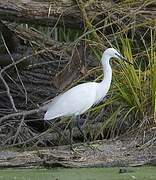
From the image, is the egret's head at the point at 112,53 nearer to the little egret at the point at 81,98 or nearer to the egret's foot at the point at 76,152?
the little egret at the point at 81,98

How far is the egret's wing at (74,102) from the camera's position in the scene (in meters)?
4.56

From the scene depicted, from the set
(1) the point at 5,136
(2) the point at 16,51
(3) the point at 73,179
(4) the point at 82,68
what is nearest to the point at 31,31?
(2) the point at 16,51

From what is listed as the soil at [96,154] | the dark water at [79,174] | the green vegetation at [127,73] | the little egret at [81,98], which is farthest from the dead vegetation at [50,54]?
the dark water at [79,174]

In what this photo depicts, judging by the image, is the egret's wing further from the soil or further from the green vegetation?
the green vegetation

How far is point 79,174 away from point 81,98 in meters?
0.91

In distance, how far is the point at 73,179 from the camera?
361 centimetres

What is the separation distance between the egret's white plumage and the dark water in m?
0.64

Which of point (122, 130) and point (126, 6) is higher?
point (126, 6)

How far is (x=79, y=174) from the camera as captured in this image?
3.79m

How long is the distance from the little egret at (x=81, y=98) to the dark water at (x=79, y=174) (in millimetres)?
640

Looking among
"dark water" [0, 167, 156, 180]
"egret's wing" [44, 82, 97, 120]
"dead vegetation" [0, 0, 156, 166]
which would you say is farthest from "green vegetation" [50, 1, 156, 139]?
"dark water" [0, 167, 156, 180]

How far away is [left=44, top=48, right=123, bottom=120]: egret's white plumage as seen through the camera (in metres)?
4.56

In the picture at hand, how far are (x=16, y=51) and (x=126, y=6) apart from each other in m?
1.05

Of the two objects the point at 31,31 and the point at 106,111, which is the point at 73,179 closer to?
A: the point at 106,111
